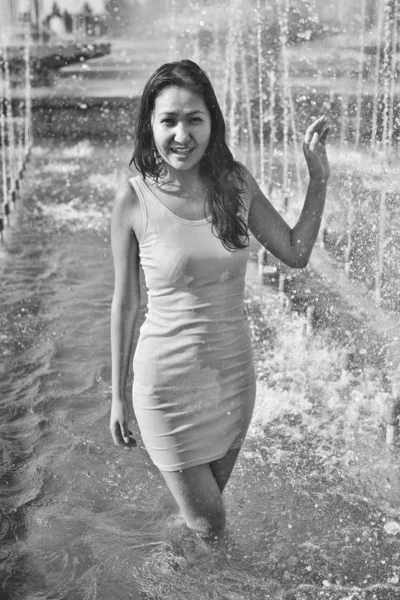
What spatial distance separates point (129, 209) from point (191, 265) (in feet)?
0.92

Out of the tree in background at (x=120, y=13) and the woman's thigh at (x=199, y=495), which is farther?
the tree in background at (x=120, y=13)

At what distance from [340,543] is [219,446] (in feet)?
3.32

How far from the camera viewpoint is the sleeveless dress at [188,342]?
2.77 meters

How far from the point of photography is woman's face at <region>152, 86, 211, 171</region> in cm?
275

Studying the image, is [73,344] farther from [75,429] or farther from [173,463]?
[173,463]

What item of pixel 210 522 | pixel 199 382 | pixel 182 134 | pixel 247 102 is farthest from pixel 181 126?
pixel 247 102

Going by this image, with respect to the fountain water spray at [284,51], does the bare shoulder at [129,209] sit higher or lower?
higher

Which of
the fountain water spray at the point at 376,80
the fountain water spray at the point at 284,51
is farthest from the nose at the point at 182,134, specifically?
the fountain water spray at the point at 284,51

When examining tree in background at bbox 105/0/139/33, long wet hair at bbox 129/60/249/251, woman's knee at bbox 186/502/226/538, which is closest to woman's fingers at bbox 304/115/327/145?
long wet hair at bbox 129/60/249/251

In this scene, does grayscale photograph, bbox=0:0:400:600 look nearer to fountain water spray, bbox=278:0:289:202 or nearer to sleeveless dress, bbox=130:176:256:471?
sleeveless dress, bbox=130:176:256:471

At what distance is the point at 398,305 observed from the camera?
6230 mm

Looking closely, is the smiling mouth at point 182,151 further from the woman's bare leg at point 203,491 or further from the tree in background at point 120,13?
the tree in background at point 120,13

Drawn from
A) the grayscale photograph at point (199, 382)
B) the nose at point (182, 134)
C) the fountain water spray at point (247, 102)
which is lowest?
the fountain water spray at point (247, 102)

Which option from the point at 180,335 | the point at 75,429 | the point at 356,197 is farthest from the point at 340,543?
the point at 356,197
